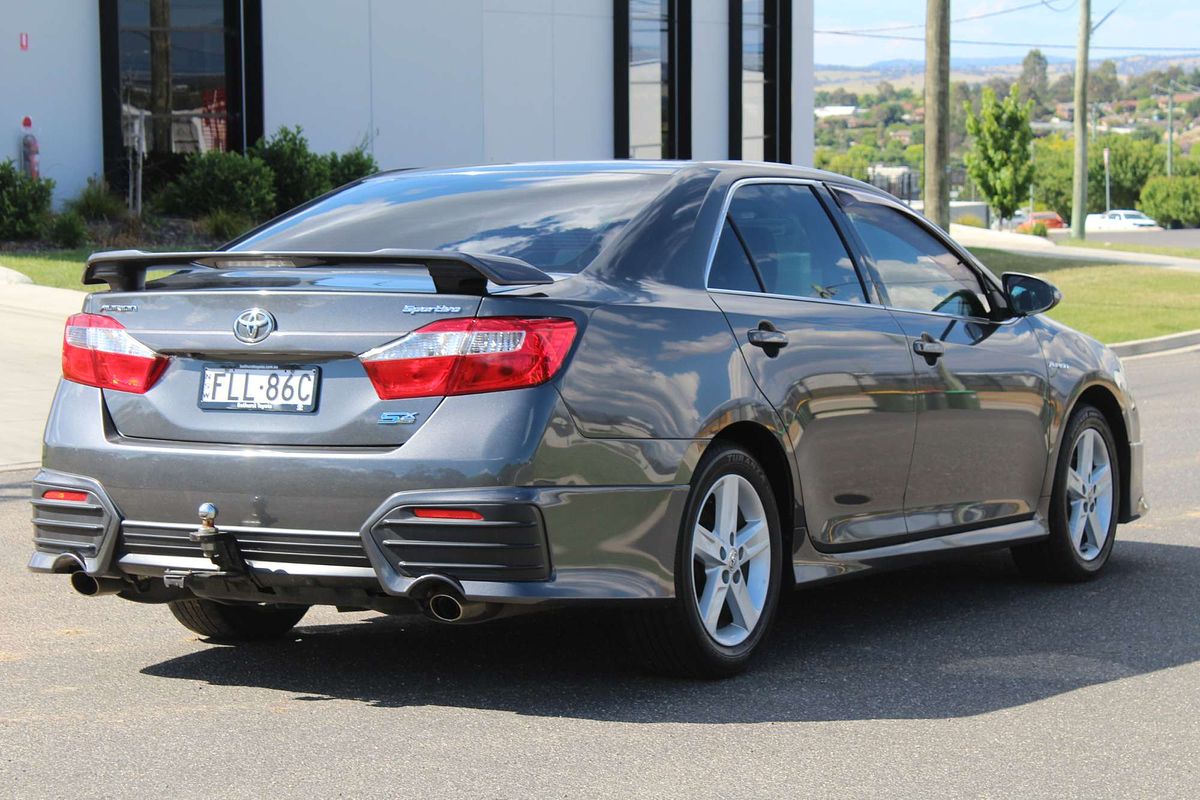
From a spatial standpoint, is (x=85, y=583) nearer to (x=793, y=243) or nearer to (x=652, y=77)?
(x=793, y=243)

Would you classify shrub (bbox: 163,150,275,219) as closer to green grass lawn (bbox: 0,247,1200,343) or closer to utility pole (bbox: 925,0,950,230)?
green grass lawn (bbox: 0,247,1200,343)

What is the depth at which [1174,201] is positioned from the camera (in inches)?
3711

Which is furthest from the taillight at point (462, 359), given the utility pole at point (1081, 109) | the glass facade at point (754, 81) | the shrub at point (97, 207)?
the utility pole at point (1081, 109)

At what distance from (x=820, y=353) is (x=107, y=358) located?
2.30 metres

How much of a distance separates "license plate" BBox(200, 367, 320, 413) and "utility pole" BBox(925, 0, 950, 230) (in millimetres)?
16083

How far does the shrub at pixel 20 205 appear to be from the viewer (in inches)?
936

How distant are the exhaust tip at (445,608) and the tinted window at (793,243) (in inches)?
65.0

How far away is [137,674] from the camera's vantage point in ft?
18.9

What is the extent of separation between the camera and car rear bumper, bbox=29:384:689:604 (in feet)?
16.1

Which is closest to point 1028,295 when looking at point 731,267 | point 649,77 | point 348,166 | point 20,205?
point 731,267

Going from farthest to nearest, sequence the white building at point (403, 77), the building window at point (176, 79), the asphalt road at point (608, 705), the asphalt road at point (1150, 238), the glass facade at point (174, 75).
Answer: the asphalt road at point (1150, 238), the glass facade at point (174, 75), the building window at point (176, 79), the white building at point (403, 77), the asphalt road at point (608, 705)

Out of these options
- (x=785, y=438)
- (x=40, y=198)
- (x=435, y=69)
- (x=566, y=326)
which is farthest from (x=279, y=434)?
(x=435, y=69)

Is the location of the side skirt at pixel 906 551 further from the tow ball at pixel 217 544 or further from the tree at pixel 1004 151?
the tree at pixel 1004 151

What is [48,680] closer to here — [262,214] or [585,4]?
[262,214]
